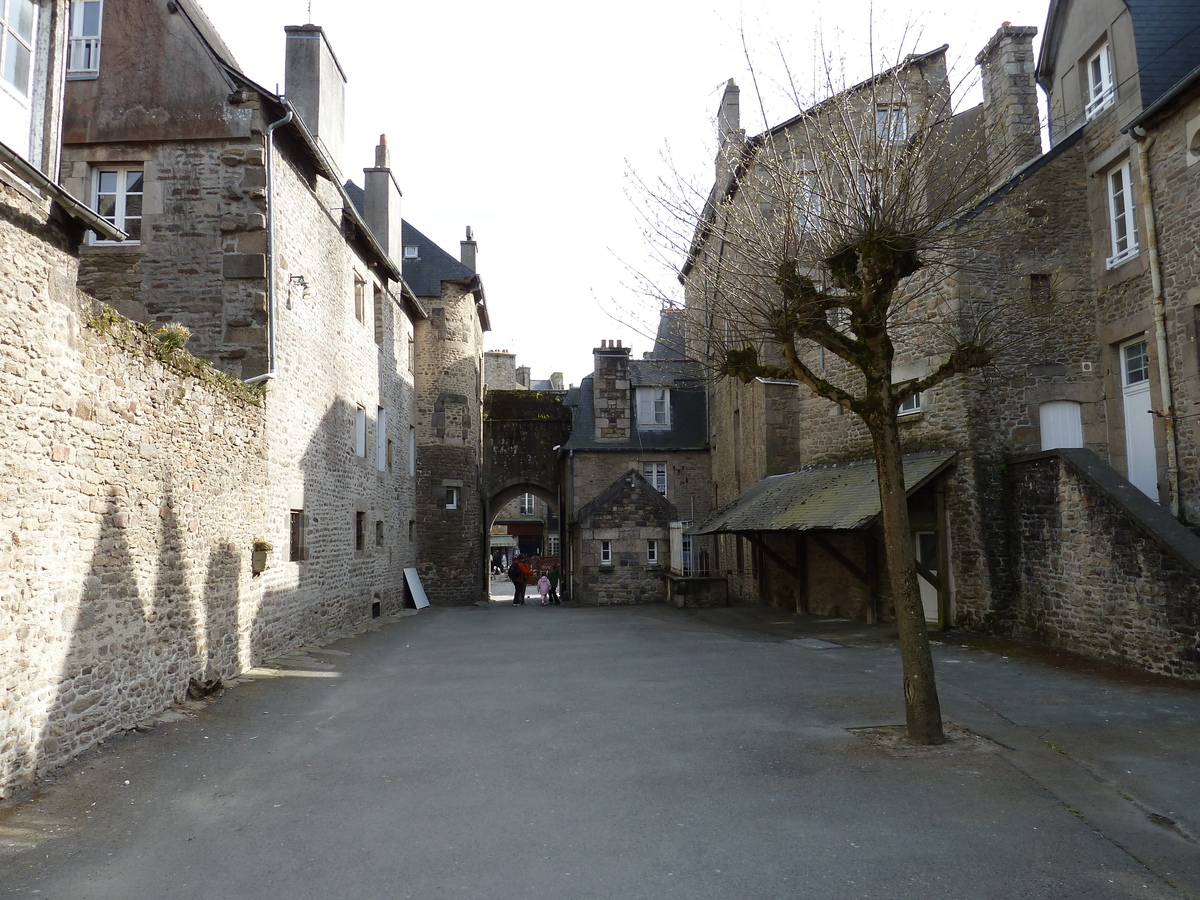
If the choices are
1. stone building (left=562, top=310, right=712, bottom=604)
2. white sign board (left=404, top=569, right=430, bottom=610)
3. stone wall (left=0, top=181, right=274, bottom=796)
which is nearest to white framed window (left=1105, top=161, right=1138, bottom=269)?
stone wall (left=0, top=181, right=274, bottom=796)

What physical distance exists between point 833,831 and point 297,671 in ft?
24.5

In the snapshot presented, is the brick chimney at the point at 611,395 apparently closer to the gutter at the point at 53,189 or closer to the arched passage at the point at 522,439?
the arched passage at the point at 522,439

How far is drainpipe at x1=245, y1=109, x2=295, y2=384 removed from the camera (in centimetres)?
1098

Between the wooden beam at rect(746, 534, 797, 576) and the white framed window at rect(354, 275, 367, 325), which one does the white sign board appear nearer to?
the white framed window at rect(354, 275, 367, 325)

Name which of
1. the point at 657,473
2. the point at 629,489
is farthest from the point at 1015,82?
the point at 657,473

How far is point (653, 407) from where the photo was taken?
25.9 m

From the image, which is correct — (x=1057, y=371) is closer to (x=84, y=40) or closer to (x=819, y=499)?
(x=819, y=499)

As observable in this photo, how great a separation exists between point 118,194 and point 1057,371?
43.7ft

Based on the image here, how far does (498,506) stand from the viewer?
29.5 meters

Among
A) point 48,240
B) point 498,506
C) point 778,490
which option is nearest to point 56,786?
point 48,240

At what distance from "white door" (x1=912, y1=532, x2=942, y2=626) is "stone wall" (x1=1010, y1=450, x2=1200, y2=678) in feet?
4.90

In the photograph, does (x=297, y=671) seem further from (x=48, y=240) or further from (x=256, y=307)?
(x=48, y=240)

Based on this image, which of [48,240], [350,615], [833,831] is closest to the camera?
[833,831]

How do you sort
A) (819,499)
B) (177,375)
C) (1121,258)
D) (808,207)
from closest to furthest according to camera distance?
(808,207)
(177,375)
(1121,258)
(819,499)
